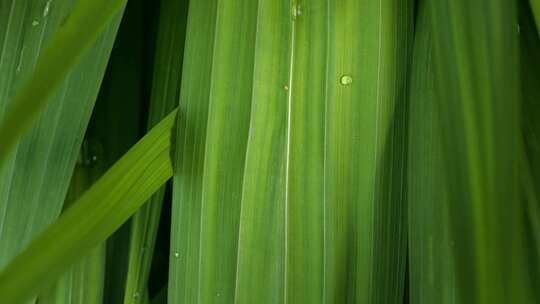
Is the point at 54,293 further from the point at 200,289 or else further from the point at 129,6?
the point at 129,6

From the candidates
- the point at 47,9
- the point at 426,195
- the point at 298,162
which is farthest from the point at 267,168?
the point at 47,9

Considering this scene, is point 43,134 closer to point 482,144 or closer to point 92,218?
point 92,218

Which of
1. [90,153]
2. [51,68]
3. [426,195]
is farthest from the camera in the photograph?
[90,153]

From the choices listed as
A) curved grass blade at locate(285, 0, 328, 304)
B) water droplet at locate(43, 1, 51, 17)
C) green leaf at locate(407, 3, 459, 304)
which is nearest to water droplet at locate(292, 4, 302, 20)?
curved grass blade at locate(285, 0, 328, 304)

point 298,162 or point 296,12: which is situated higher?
point 296,12

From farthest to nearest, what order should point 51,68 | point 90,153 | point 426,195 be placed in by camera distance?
point 90,153, point 426,195, point 51,68

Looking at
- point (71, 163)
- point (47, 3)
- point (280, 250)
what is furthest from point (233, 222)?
point (47, 3)

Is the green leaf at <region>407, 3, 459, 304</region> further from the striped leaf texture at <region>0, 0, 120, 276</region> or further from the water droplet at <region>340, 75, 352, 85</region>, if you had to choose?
the striped leaf texture at <region>0, 0, 120, 276</region>
